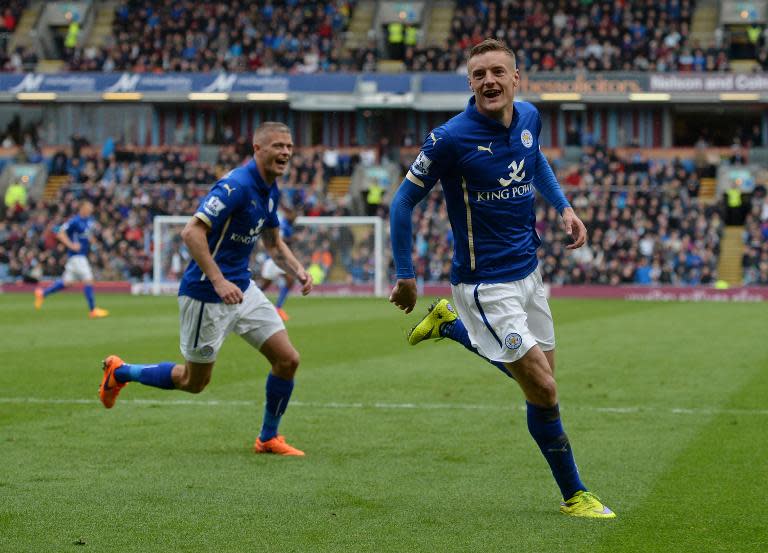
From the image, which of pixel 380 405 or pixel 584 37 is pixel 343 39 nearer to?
pixel 584 37

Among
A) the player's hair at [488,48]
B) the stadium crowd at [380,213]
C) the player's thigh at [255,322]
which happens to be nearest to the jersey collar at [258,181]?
the player's thigh at [255,322]

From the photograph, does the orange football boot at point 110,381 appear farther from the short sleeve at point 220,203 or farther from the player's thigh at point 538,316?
the player's thigh at point 538,316

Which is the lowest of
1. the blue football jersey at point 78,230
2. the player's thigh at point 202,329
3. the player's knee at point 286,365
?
the blue football jersey at point 78,230

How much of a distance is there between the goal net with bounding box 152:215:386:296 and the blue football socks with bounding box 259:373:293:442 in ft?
85.8

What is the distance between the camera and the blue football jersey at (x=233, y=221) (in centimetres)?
805

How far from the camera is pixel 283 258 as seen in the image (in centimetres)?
904

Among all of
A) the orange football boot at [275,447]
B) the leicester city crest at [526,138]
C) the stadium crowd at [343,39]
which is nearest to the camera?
the leicester city crest at [526,138]

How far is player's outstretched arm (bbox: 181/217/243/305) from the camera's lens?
7.70 meters

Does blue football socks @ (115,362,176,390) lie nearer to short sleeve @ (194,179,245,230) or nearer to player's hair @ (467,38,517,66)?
short sleeve @ (194,179,245,230)

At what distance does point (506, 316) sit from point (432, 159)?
0.91 metres

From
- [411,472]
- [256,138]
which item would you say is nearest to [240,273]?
[256,138]

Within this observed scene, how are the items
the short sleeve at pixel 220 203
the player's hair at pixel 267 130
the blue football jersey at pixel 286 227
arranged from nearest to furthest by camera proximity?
the short sleeve at pixel 220 203 < the player's hair at pixel 267 130 < the blue football jersey at pixel 286 227

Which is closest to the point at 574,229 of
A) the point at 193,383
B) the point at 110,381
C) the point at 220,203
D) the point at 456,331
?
the point at 456,331

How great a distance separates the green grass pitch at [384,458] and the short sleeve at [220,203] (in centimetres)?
162
